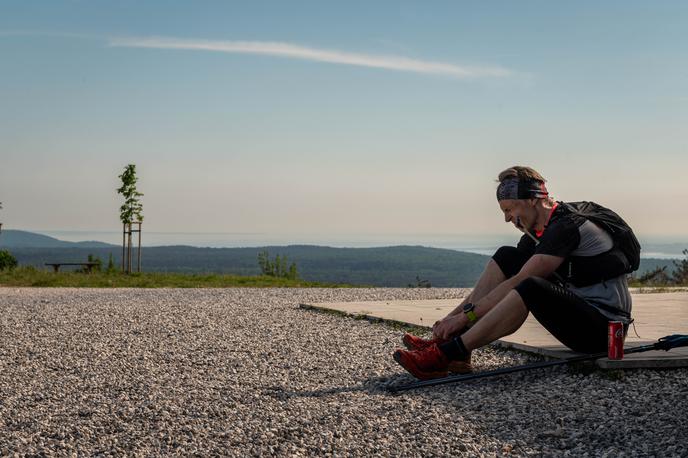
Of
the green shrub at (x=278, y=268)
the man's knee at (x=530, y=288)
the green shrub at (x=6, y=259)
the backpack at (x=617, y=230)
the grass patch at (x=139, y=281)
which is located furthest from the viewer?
the green shrub at (x=6, y=259)

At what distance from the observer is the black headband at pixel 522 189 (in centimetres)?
561

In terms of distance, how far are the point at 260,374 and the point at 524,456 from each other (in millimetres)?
2632

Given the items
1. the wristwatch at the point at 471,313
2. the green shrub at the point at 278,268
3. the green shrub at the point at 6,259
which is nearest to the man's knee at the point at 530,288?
the wristwatch at the point at 471,313

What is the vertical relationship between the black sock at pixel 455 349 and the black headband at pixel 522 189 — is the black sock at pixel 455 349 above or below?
below

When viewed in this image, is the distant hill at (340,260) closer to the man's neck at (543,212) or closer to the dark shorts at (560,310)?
the dark shorts at (560,310)

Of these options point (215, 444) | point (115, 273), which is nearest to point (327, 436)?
point (215, 444)

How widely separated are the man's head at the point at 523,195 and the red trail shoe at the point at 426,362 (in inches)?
43.1

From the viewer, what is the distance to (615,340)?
5.67 m

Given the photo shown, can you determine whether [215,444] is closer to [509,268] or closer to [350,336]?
[509,268]

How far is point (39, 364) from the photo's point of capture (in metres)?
7.18

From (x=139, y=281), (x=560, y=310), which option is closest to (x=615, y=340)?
(x=560, y=310)

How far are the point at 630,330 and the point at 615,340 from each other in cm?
214

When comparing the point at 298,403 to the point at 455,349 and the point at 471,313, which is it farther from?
the point at 471,313

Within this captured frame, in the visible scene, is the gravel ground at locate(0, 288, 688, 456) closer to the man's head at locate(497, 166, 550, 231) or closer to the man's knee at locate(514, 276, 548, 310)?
the man's knee at locate(514, 276, 548, 310)
